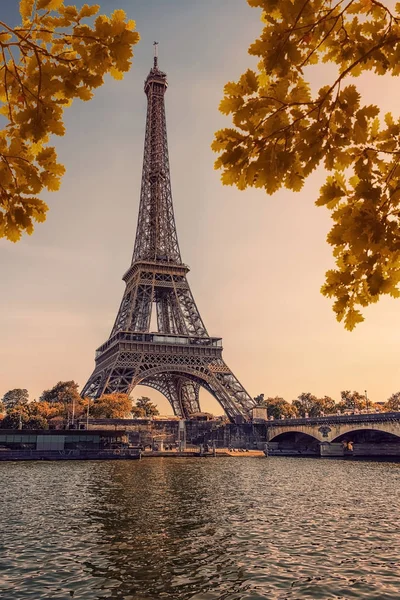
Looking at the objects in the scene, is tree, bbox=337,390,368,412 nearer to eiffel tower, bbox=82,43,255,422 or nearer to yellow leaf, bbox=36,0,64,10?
eiffel tower, bbox=82,43,255,422

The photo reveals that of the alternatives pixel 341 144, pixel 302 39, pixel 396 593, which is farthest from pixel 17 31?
pixel 396 593

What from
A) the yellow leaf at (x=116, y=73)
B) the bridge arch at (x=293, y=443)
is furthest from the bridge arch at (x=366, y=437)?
the yellow leaf at (x=116, y=73)

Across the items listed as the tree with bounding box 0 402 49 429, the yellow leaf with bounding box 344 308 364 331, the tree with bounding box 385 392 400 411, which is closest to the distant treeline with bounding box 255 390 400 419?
the tree with bounding box 385 392 400 411

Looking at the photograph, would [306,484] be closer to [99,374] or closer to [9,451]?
[9,451]

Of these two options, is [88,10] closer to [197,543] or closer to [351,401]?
[197,543]

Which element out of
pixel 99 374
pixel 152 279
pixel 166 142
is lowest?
pixel 99 374
